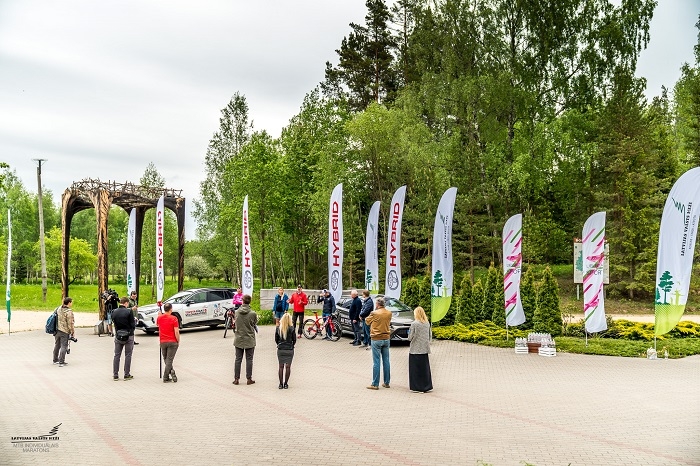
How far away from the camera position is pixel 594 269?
1802 cm

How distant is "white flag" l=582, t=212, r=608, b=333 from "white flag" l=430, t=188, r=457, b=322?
4.07 meters

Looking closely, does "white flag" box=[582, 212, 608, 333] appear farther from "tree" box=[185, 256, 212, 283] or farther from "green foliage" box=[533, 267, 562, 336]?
"tree" box=[185, 256, 212, 283]

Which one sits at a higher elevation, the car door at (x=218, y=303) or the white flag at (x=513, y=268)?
the white flag at (x=513, y=268)

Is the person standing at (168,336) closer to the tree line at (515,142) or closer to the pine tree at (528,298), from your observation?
the pine tree at (528,298)

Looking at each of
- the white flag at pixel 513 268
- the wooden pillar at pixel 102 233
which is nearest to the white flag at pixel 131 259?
the wooden pillar at pixel 102 233

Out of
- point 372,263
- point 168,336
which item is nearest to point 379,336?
point 168,336

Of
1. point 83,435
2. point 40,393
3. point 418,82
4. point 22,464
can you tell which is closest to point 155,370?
point 40,393

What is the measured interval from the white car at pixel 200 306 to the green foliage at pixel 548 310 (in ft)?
41.4

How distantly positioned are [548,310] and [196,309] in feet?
45.7

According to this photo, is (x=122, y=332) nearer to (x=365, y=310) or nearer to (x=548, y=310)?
(x=365, y=310)

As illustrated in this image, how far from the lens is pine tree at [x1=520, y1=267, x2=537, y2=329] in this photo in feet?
71.3

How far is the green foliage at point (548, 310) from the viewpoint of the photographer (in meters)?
20.4

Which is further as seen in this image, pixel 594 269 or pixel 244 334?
pixel 594 269

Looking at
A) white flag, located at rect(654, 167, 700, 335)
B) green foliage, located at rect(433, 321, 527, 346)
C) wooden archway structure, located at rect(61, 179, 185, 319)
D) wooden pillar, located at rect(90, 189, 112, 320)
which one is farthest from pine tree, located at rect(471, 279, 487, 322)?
wooden pillar, located at rect(90, 189, 112, 320)
